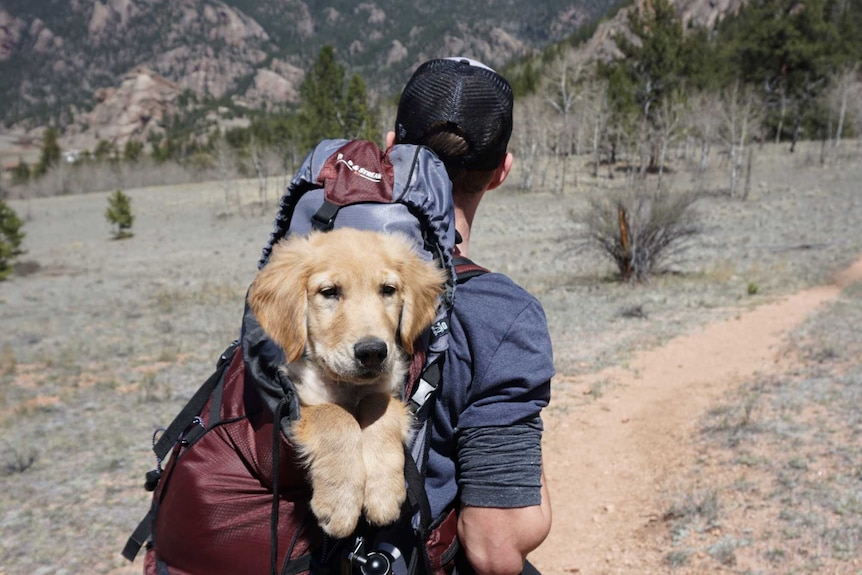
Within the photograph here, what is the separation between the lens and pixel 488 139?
208 cm

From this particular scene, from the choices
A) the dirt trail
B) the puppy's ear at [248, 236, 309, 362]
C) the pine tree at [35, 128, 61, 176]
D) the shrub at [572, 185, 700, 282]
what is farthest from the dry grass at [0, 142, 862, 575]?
the pine tree at [35, 128, 61, 176]

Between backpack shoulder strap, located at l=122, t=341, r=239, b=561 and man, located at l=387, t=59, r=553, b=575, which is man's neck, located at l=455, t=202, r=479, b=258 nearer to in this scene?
man, located at l=387, t=59, r=553, b=575

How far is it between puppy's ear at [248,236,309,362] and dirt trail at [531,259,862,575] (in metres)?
4.64

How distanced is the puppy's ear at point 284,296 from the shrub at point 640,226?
1668 cm

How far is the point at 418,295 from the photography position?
207 cm

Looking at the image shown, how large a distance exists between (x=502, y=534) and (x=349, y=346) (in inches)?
27.7

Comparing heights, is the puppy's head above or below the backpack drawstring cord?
above

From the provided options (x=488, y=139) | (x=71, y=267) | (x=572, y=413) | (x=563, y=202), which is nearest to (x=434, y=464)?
(x=488, y=139)

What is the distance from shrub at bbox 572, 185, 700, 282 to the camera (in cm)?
1761

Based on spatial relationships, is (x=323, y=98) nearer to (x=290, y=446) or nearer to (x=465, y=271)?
(x=465, y=271)

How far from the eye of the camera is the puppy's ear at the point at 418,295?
6.51 feet

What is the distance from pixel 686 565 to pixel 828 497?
1.71 meters

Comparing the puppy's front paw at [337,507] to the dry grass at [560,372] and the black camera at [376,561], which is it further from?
the dry grass at [560,372]

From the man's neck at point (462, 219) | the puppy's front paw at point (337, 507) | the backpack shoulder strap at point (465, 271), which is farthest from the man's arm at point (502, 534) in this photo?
the man's neck at point (462, 219)
